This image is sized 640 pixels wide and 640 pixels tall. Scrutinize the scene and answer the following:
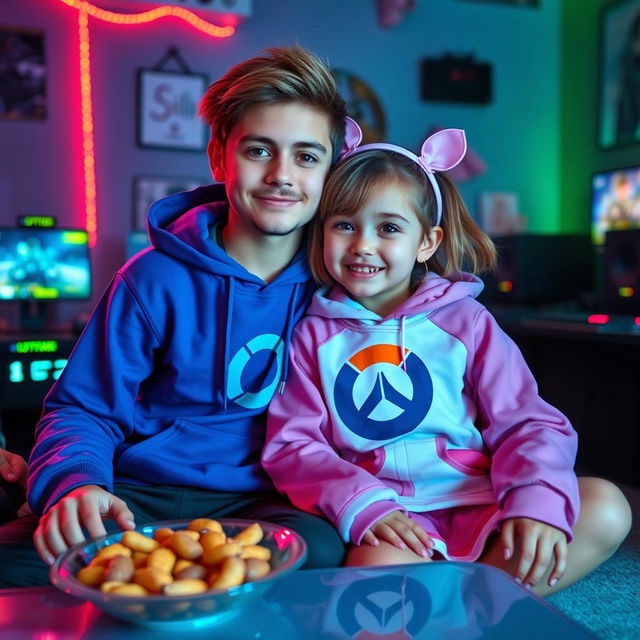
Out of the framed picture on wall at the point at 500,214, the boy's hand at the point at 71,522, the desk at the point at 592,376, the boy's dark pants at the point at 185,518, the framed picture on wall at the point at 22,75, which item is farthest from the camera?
the framed picture on wall at the point at 500,214

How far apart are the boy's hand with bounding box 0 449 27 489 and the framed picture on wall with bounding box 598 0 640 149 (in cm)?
283

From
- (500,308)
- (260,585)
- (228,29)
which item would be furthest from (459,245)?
(228,29)

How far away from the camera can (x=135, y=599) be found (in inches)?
24.1

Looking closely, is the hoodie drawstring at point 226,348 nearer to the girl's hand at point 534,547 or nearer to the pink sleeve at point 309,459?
the pink sleeve at point 309,459

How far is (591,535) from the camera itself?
1053 mm

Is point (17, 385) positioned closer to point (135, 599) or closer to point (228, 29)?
point (228, 29)

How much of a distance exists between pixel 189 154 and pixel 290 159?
221 centimetres

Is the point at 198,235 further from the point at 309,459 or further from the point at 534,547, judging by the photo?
the point at 534,547

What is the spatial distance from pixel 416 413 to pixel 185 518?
0.40m

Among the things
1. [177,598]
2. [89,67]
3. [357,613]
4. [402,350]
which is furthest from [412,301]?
[89,67]

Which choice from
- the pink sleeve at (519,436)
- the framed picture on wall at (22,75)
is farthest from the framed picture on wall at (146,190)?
the pink sleeve at (519,436)

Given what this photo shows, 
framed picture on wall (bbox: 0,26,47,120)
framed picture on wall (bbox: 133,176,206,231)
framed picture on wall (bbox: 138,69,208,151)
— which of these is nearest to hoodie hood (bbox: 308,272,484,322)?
framed picture on wall (bbox: 133,176,206,231)

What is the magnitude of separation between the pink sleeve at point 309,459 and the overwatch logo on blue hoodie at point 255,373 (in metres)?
0.02

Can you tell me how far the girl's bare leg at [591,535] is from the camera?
1.05 m
